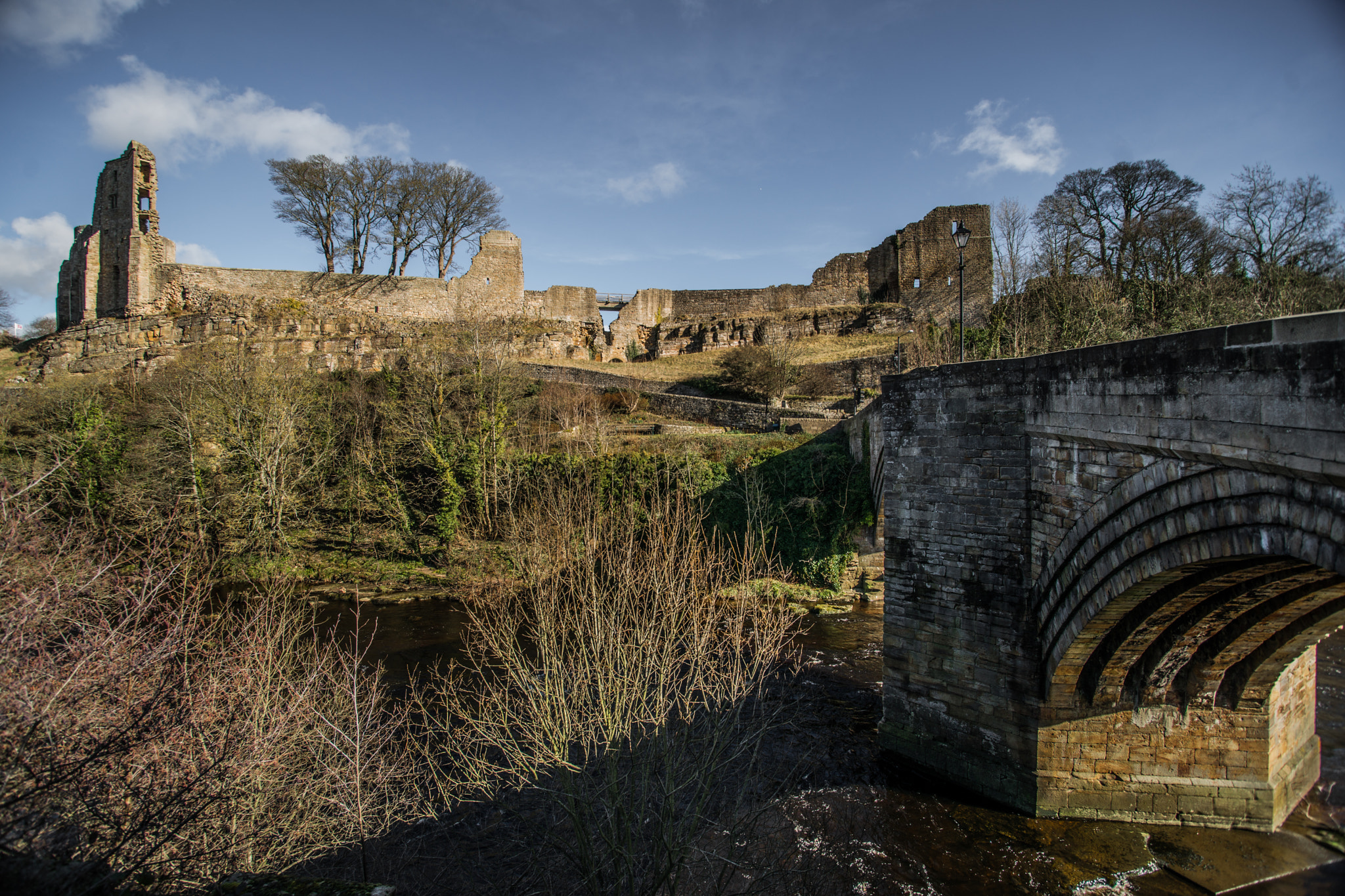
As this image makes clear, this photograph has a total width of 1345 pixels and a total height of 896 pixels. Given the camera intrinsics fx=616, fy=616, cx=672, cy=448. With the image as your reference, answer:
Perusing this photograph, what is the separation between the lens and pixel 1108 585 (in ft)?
18.5

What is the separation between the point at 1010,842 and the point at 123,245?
1472 inches

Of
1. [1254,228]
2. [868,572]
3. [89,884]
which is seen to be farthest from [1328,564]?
[1254,228]

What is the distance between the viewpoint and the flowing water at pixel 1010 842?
6203mm

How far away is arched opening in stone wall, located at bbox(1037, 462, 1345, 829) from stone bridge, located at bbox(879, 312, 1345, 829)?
21mm

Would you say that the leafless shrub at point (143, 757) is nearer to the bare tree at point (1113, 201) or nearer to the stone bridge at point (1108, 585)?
the stone bridge at point (1108, 585)

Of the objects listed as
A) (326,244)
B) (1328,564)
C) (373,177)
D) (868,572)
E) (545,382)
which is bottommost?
(868,572)

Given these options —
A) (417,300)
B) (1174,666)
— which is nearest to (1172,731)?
(1174,666)

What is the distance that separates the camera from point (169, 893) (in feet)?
10.8

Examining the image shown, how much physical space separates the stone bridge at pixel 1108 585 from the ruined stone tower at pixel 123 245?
110 ft

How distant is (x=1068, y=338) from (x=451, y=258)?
30.4m

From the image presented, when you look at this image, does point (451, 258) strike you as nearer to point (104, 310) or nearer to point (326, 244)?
point (326, 244)

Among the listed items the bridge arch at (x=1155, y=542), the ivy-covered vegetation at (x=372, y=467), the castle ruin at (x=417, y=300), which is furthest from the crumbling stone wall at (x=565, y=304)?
the bridge arch at (x=1155, y=542)

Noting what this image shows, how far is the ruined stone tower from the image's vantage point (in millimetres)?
27234

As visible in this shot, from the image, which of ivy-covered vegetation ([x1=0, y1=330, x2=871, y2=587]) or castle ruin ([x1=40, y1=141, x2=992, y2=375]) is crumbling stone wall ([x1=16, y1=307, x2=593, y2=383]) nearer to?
castle ruin ([x1=40, y1=141, x2=992, y2=375])
